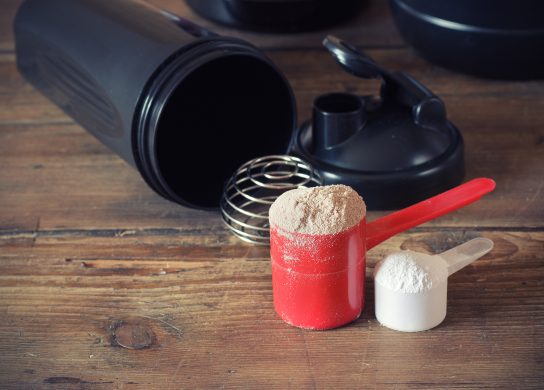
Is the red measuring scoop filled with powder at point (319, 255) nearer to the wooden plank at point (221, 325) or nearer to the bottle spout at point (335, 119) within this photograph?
the wooden plank at point (221, 325)

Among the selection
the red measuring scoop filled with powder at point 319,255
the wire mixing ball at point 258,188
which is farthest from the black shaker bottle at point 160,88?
the red measuring scoop filled with powder at point 319,255

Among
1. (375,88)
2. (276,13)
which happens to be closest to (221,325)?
(375,88)

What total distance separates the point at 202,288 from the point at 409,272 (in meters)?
0.20

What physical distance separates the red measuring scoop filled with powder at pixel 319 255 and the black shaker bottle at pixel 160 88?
21 cm

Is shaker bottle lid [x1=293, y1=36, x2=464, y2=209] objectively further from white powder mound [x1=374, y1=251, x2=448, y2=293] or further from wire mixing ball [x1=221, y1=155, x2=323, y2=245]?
white powder mound [x1=374, y1=251, x2=448, y2=293]

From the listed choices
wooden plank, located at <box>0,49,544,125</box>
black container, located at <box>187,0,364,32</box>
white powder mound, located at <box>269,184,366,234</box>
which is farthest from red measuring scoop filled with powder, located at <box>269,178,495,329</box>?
black container, located at <box>187,0,364,32</box>

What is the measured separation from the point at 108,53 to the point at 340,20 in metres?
0.55

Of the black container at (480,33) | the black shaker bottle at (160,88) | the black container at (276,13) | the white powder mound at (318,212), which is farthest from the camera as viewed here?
the black container at (276,13)

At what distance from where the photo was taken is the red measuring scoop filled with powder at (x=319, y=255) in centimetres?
73

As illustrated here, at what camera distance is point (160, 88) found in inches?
35.2

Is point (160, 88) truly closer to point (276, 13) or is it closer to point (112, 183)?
point (112, 183)

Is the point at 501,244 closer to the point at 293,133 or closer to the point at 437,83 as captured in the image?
the point at 293,133

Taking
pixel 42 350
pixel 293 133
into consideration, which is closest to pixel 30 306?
pixel 42 350

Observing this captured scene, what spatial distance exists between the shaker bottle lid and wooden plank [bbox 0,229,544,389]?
0.06 metres
